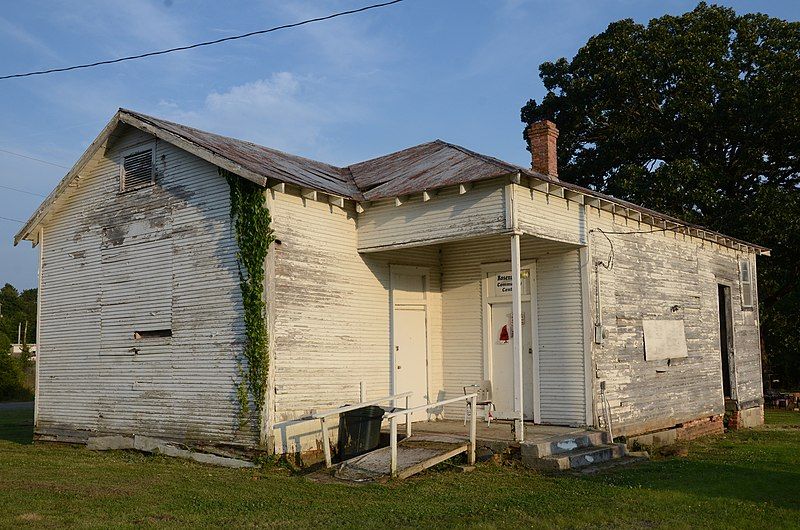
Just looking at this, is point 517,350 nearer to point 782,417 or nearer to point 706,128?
point 782,417

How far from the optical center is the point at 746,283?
789 inches

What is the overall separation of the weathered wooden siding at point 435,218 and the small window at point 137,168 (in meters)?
4.03

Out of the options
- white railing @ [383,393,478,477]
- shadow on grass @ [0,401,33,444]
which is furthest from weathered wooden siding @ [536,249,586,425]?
shadow on grass @ [0,401,33,444]

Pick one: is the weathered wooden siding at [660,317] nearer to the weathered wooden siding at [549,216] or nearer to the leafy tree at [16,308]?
the weathered wooden siding at [549,216]

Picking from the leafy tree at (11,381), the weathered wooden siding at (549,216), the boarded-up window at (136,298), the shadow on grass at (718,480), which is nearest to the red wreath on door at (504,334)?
the weathered wooden siding at (549,216)

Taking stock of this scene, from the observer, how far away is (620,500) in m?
9.18

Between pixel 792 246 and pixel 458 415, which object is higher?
pixel 792 246

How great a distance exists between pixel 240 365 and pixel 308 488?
276 cm

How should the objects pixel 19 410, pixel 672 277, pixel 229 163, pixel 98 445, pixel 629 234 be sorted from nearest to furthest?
1. pixel 229 163
2. pixel 98 445
3. pixel 629 234
4. pixel 672 277
5. pixel 19 410

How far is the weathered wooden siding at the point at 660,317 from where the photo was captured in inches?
556

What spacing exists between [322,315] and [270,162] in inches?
121

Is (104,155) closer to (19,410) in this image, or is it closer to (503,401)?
(503,401)

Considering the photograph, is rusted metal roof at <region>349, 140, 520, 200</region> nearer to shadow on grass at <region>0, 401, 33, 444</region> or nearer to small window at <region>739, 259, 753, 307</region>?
small window at <region>739, 259, 753, 307</region>

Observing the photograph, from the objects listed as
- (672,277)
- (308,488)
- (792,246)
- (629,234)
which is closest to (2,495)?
(308,488)
